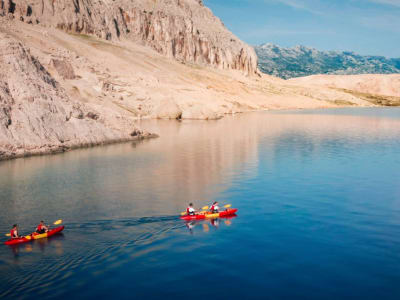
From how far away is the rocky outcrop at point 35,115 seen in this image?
1642 inches

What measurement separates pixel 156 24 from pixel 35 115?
4916 inches

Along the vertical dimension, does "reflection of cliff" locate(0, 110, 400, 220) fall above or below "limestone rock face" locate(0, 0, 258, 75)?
below

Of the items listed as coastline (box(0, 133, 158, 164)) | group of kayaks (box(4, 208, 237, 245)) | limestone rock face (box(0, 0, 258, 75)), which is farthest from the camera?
limestone rock face (box(0, 0, 258, 75))

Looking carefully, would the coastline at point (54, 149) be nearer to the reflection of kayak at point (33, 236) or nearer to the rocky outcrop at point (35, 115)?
the rocky outcrop at point (35, 115)

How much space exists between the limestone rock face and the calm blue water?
306 ft

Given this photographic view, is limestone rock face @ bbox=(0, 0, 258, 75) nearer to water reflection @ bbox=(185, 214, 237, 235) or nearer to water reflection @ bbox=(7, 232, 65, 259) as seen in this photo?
water reflection @ bbox=(7, 232, 65, 259)

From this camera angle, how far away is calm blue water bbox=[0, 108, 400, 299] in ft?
51.9

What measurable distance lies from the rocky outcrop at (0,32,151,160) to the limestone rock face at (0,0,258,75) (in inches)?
2827

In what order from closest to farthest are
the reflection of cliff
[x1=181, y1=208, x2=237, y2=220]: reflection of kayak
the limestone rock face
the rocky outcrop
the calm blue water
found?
the calm blue water → [x1=181, y1=208, x2=237, y2=220]: reflection of kayak → the reflection of cliff → the rocky outcrop → the limestone rock face

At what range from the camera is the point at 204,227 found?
73.8ft

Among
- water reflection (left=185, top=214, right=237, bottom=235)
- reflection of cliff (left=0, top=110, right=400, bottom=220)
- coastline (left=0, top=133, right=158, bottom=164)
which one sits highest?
coastline (left=0, top=133, right=158, bottom=164)

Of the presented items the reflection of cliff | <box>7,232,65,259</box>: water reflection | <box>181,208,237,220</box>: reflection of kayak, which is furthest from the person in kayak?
<box>181,208,237,220</box>: reflection of kayak

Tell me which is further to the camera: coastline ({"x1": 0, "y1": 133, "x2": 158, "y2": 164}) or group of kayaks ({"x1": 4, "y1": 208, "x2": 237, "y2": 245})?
coastline ({"x1": 0, "y1": 133, "x2": 158, "y2": 164})

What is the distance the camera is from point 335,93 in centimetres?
18062
